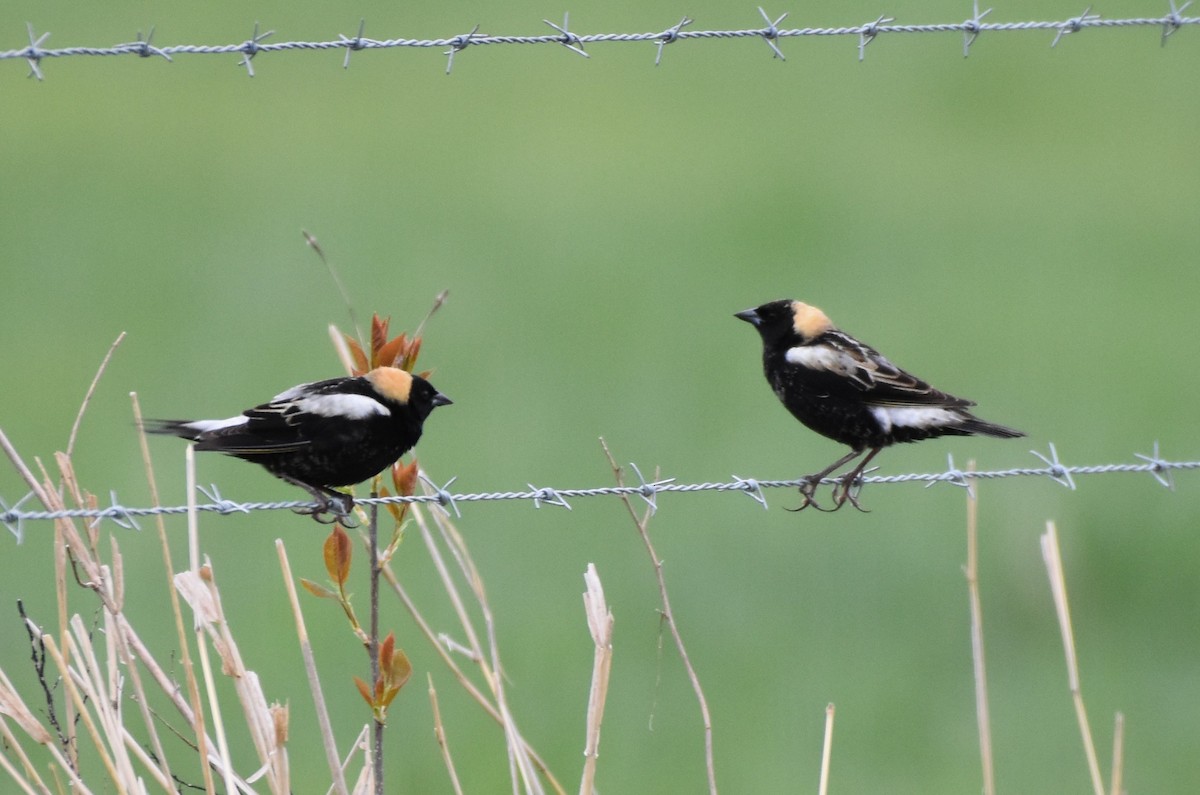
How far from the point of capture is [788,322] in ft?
18.6

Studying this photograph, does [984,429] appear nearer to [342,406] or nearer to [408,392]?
[408,392]

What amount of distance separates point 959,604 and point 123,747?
5690 mm

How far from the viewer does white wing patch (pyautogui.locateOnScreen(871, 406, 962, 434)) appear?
5320 mm

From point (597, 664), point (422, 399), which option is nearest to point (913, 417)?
point (422, 399)

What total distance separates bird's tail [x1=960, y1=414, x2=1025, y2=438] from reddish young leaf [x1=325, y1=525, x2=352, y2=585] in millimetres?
2204

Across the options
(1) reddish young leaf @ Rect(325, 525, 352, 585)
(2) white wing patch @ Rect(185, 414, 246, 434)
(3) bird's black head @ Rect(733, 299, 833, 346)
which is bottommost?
(1) reddish young leaf @ Rect(325, 525, 352, 585)

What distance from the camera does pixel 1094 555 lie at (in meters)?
8.55

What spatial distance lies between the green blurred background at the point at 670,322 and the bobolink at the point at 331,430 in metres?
1.08

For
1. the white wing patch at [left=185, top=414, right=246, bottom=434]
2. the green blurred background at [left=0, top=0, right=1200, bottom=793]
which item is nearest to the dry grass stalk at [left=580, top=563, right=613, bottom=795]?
the green blurred background at [left=0, top=0, right=1200, bottom=793]

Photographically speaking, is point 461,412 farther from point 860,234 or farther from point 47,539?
point 860,234

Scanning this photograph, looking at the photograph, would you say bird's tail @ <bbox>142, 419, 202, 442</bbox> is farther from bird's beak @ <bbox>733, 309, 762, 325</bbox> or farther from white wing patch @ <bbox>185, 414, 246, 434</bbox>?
bird's beak @ <bbox>733, 309, 762, 325</bbox>

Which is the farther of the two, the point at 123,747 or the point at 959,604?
the point at 959,604

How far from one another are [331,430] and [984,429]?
6.56 feet

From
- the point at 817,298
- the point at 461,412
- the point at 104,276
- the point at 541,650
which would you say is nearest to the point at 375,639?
the point at 541,650
